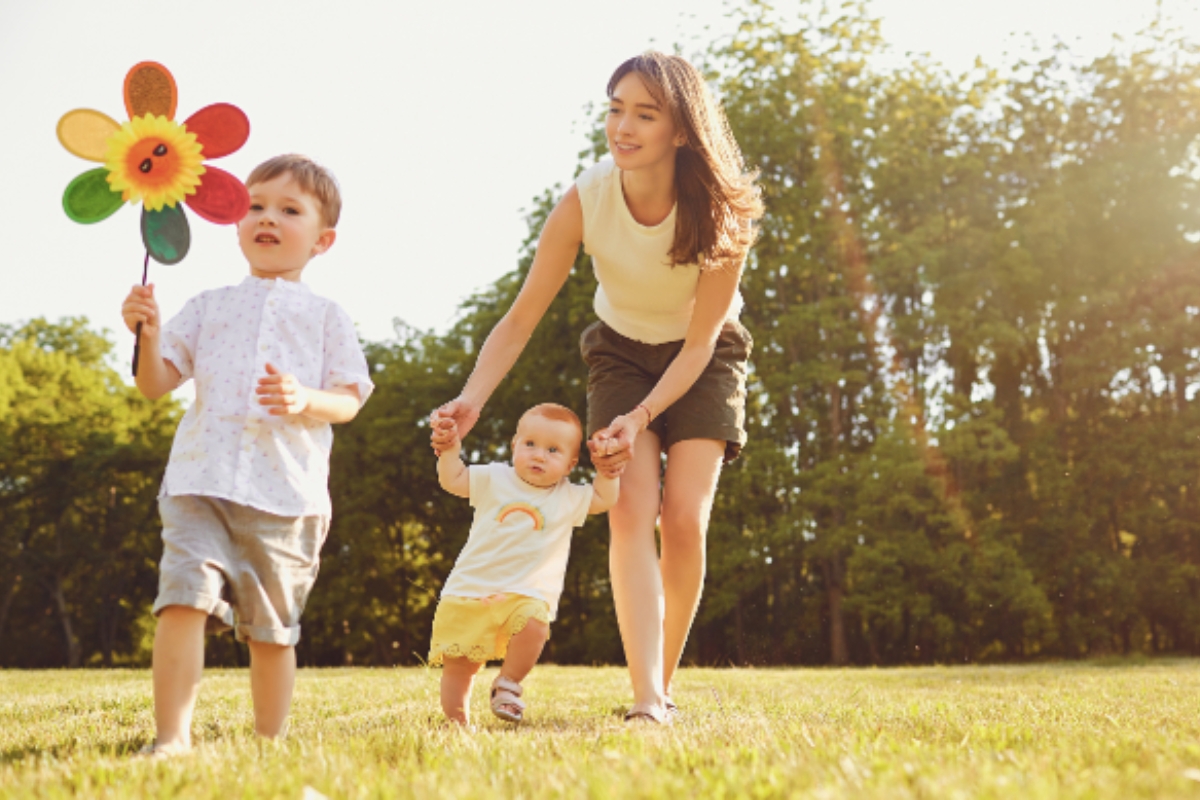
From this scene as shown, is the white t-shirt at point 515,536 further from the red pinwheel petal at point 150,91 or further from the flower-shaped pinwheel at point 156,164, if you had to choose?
the red pinwheel petal at point 150,91

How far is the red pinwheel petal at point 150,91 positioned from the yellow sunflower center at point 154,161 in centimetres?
2

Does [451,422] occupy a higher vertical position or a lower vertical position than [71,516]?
lower

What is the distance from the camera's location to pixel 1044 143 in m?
21.0

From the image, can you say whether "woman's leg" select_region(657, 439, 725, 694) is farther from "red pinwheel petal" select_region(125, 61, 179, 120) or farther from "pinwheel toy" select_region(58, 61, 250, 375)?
"red pinwheel petal" select_region(125, 61, 179, 120)

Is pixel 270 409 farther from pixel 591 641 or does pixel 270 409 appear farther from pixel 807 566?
pixel 591 641

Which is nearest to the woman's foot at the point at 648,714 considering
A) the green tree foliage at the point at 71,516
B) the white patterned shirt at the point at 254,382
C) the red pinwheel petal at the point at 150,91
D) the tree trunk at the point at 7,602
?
the white patterned shirt at the point at 254,382

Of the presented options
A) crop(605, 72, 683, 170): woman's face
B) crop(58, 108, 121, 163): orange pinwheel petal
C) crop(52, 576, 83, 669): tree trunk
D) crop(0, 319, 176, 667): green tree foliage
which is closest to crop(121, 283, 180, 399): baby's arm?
crop(58, 108, 121, 163): orange pinwheel petal

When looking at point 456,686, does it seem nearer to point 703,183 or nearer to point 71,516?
point 703,183

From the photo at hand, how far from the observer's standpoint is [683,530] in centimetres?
423

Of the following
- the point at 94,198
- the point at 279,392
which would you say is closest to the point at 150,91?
the point at 94,198

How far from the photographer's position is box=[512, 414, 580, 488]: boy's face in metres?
4.04

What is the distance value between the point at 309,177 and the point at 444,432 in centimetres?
95

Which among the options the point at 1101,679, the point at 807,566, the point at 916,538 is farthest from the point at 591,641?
the point at 1101,679

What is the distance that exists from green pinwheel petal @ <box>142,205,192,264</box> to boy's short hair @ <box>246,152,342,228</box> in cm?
24
